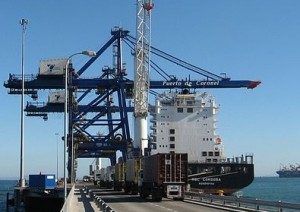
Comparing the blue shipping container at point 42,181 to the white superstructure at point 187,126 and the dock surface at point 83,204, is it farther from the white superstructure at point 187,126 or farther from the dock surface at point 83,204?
the dock surface at point 83,204

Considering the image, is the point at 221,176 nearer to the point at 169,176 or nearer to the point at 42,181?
the point at 42,181

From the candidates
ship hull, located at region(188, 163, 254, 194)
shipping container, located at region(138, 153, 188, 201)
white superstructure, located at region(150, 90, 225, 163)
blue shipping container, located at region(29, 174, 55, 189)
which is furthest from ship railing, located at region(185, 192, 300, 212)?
white superstructure, located at region(150, 90, 225, 163)

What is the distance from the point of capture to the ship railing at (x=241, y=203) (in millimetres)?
26547

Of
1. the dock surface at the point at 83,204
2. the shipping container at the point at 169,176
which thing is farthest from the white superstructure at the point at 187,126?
the dock surface at the point at 83,204

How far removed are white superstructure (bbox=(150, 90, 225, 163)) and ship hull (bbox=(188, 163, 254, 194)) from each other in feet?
16.3

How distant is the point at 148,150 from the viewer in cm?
6650

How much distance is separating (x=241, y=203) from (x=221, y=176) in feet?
87.0

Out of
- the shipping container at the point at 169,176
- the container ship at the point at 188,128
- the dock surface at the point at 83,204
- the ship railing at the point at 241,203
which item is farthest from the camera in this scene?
the container ship at the point at 188,128

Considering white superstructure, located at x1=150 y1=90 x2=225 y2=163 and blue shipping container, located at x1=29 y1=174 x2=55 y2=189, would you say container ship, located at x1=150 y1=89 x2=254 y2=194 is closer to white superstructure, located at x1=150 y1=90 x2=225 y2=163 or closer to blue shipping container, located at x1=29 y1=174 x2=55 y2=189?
white superstructure, located at x1=150 y1=90 x2=225 y2=163

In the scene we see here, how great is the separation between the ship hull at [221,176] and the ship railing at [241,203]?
49.6 feet

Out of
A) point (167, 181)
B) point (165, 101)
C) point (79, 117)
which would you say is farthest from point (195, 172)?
point (79, 117)

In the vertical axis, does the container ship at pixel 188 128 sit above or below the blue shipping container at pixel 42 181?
above

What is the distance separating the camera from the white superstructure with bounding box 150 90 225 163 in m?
66.1

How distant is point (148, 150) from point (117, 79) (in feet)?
55.7
